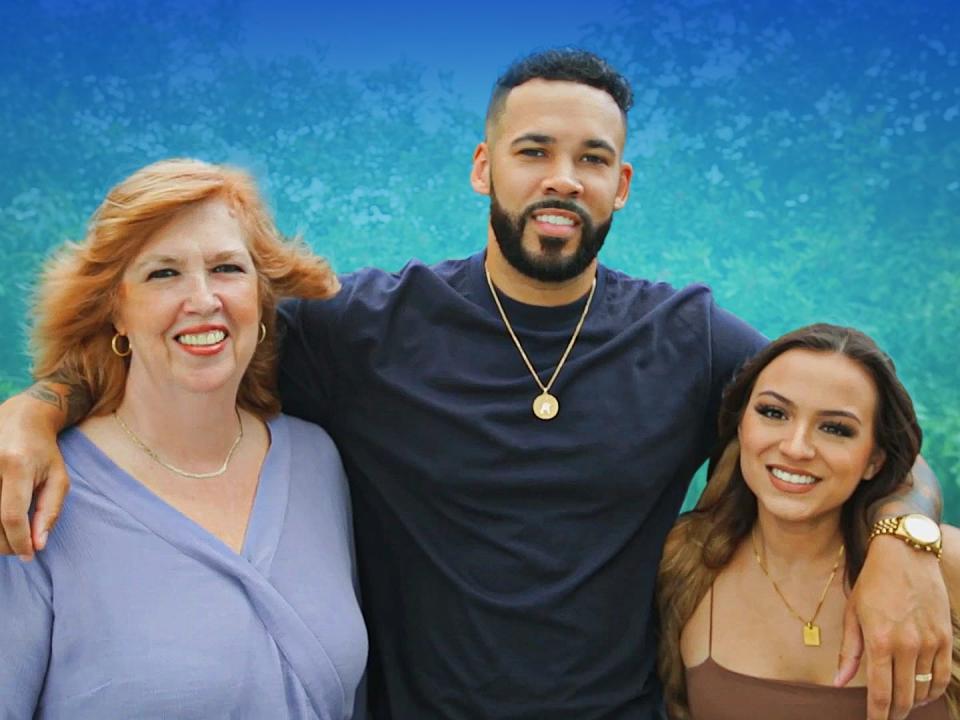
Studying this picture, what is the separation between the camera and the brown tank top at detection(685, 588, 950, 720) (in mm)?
1904

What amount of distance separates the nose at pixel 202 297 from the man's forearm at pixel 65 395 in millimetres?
291

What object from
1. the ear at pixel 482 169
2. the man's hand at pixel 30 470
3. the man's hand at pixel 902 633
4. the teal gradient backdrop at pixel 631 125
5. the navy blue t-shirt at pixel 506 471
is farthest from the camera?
the teal gradient backdrop at pixel 631 125

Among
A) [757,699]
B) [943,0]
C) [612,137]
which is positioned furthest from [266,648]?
[943,0]

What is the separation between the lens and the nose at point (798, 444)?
1883 millimetres

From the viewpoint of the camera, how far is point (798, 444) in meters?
1.88

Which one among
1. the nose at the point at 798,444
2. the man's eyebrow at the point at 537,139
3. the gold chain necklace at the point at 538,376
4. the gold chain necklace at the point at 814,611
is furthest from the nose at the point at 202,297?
the gold chain necklace at the point at 814,611

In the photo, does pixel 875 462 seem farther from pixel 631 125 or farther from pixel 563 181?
pixel 631 125

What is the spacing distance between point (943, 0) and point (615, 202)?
1908mm

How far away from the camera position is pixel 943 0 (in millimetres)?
3426

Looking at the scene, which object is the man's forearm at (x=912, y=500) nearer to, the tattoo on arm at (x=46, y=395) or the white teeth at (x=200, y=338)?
the white teeth at (x=200, y=338)

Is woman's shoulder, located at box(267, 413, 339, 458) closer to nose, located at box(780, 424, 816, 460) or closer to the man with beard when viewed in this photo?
the man with beard

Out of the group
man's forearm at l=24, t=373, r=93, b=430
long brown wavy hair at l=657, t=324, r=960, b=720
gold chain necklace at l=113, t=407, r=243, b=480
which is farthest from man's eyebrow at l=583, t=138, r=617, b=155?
man's forearm at l=24, t=373, r=93, b=430

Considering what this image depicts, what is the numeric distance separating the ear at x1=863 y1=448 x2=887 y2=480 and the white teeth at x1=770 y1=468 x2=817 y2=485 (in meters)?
0.12

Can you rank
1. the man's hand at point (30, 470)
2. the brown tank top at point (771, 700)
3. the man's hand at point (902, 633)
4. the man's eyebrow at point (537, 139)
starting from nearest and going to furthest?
the man's hand at point (30, 470) < the man's hand at point (902, 633) < the brown tank top at point (771, 700) < the man's eyebrow at point (537, 139)
